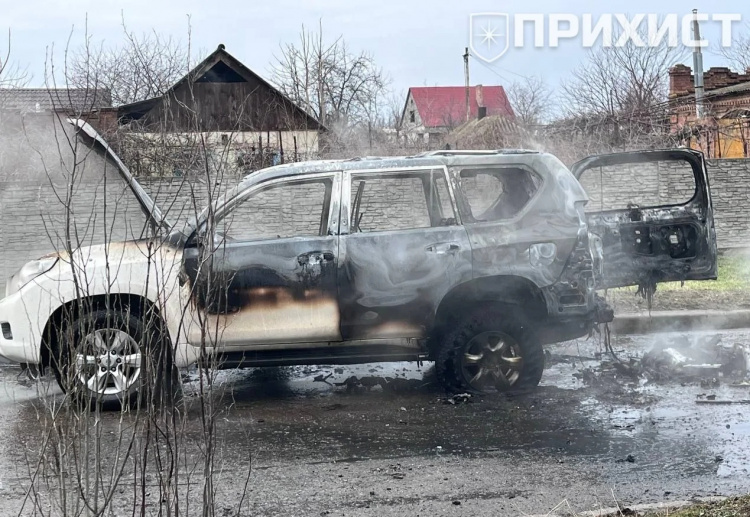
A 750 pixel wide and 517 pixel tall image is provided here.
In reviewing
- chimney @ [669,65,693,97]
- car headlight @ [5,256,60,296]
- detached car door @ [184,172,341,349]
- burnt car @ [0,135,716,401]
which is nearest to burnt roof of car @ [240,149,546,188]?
burnt car @ [0,135,716,401]

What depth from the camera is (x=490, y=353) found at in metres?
6.93

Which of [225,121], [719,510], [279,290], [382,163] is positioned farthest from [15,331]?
[225,121]

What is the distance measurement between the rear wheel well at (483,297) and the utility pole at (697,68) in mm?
24256

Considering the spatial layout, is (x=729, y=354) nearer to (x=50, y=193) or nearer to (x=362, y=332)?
(x=362, y=332)

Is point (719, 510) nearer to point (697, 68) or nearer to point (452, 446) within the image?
point (452, 446)

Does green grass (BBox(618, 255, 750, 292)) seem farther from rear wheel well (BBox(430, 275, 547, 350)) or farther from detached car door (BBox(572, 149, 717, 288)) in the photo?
rear wheel well (BBox(430, 275, 547, 350))

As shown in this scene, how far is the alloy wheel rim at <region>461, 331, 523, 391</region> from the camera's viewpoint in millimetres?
6898

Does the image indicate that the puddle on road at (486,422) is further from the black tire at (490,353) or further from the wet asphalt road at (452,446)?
the black tire at (490,353)

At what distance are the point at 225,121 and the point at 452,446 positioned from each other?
25.4 metres

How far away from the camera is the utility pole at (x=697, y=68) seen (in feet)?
97.8

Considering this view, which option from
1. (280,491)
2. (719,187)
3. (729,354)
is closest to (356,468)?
(280,491)

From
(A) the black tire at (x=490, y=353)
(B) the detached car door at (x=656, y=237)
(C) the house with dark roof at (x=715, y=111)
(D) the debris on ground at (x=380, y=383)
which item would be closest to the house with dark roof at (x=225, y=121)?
(D) the debris on ground at (x=380, y=383)

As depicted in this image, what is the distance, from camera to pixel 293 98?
103 feet

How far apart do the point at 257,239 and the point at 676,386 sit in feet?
11.5
